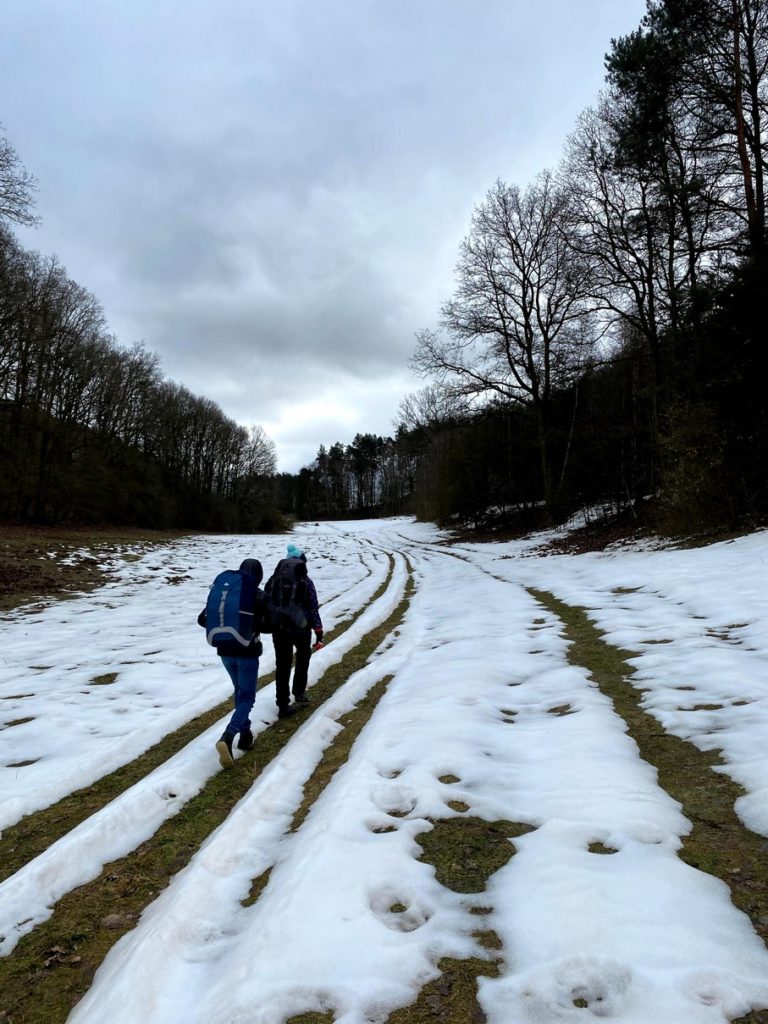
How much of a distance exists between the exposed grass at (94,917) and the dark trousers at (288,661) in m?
1.57

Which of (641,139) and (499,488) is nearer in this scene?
(641,139)

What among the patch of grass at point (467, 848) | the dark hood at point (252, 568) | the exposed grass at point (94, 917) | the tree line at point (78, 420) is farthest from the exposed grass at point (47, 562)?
the patch of grass at point (467, 848)

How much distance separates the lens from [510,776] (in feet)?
13.5

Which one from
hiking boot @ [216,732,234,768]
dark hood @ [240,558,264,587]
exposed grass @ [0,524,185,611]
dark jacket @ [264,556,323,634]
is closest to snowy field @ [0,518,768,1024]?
hiking boot @ [216,732,234,768]

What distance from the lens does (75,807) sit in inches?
167

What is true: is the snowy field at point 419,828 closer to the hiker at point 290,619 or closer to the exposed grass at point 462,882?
the exposed grass at point 462,882

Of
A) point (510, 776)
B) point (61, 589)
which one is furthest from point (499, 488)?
point (510, 776)

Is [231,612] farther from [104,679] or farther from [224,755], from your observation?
[104,679]

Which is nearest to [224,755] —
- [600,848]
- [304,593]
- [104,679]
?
[304,593]

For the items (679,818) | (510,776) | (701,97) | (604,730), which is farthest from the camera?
(701,97)

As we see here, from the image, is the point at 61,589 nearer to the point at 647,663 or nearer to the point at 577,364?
the point at 647,663

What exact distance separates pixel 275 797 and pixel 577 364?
24805 millimetres

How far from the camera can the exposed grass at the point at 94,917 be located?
2.43m

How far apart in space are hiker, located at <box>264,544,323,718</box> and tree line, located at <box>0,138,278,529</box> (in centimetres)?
1686
